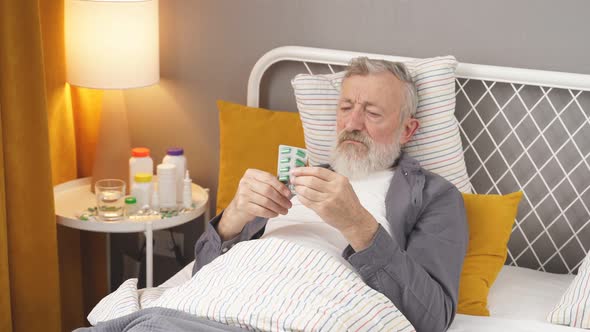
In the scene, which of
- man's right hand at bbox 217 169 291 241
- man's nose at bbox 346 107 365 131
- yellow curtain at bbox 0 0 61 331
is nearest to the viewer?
man's right hand at bbox 217 169 291 241

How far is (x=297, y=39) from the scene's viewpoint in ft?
9.25

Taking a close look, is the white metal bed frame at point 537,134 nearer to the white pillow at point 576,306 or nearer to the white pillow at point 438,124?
the white pillow at point 438,124

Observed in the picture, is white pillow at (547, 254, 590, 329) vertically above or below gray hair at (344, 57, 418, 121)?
below

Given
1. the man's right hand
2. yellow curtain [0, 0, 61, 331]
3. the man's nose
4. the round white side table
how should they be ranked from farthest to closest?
the round white side table
yellow curtain [0, 0, 61, 331]
the man's nose
the man's right hand

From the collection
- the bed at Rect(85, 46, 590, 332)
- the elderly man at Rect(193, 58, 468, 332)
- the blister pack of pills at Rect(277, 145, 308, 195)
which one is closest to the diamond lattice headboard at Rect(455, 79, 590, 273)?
the bed at Rect(85, 46, 590, 332)

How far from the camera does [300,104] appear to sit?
2.55 m

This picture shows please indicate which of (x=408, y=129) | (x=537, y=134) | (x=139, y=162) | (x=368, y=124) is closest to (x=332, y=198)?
(x=368, y=124)

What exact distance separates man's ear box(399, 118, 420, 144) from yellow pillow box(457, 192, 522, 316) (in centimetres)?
23

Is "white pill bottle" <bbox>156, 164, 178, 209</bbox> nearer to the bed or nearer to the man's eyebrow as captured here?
the bed

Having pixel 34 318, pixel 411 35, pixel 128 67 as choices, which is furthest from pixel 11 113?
pixel 411 35

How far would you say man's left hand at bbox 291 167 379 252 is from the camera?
6.31ft

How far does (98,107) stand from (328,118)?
98 cm

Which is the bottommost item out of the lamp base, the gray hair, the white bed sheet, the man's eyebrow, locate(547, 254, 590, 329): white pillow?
the white bed sheet

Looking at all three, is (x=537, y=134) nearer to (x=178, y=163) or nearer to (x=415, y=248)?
(x=415, y=248)
